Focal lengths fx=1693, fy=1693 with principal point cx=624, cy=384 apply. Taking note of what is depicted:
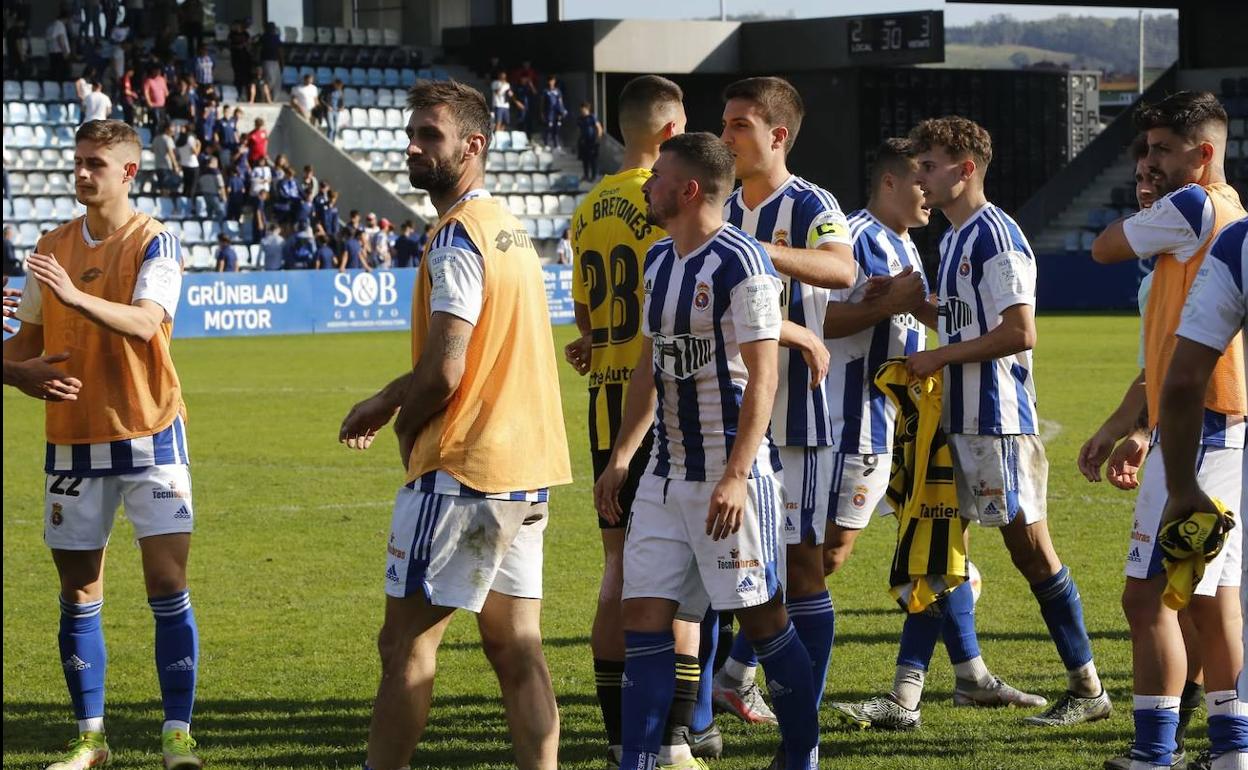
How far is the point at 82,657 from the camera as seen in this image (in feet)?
18.1

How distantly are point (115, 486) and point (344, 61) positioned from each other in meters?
35.5

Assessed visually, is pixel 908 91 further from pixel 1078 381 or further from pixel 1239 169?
pixel 1078 381

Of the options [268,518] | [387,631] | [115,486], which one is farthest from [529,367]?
[268,518]

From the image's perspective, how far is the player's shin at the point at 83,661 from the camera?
5516 mm

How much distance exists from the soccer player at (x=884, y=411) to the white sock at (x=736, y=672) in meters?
0.35

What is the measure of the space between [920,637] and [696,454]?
1.67 meters

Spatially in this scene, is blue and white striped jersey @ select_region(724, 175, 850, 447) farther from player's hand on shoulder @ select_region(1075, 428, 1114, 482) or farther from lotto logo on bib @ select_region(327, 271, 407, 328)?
lotto logo on bib @ select_region(327, 271, 407, 328)

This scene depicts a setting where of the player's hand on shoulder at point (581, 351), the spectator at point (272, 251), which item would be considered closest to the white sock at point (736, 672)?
the player's hand on shoulder at point (581, 351)

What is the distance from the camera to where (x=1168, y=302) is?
476 centimetres

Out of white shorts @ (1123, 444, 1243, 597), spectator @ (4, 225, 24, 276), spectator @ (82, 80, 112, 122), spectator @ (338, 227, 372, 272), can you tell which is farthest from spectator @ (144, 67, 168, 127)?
white shorts @ (1123, 444, 1243, 597)

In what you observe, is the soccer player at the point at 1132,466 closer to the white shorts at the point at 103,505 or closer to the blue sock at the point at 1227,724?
the blue sock at the point at 1227,724

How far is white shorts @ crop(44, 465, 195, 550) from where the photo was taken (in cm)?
542

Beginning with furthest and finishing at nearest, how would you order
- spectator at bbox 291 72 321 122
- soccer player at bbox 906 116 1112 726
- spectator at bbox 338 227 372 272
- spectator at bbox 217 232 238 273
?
spectator at bbox 291 72 321 122, spectator at bbox 338 227 372 272, spectator at bbox 217 232 238 273, soccer player at bbox 906 116 1112 726

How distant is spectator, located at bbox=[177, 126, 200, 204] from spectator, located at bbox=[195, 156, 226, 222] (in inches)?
5.7
